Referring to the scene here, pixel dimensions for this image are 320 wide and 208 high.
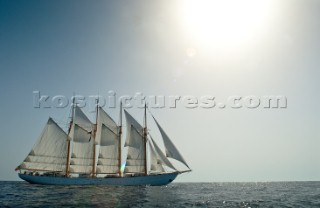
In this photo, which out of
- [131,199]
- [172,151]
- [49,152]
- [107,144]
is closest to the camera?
[131,199]

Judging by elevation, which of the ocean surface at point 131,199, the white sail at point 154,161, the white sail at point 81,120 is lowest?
the ocean surface at point 131,199

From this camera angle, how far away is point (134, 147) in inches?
3120

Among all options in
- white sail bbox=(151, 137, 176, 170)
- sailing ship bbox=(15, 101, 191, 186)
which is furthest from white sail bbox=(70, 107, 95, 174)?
white sail bbox=(151, 137, 176, 170)

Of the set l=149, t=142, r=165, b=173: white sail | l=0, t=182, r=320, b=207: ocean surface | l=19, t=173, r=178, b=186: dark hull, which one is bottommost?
l=19, t=173, r=178, b=186: dark hull

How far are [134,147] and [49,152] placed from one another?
69.7 ft

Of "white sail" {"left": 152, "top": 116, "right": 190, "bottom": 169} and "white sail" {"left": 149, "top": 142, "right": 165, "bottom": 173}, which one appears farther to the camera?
"white sail" {"left": 149, "top": 142, "right": 165, "bottom": 173}

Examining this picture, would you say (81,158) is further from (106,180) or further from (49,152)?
(106,180)

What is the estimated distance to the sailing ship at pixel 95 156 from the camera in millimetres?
74188

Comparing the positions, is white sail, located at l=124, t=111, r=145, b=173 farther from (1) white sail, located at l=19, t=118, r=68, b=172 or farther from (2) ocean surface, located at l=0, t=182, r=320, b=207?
(2) ocean surface, located at l=0, t=182, r=320, b=207

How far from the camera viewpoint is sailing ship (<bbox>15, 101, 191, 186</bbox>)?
7419 centimetres

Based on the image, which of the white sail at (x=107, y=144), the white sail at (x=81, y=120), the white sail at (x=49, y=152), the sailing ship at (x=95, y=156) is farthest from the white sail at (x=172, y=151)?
the white sail at (x=49, y=152)

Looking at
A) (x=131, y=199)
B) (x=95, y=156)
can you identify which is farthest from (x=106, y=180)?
(x=131, y=199)

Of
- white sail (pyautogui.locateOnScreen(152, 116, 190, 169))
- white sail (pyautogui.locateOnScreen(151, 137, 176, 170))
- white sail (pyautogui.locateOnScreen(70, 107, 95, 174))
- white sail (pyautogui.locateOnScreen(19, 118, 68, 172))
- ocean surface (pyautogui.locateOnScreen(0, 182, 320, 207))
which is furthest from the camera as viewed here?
white sail (pyautogui.locateOnScreen(70, 107, 95, 174))

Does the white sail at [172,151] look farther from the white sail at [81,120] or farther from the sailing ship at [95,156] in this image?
the white sail at [81,120]
